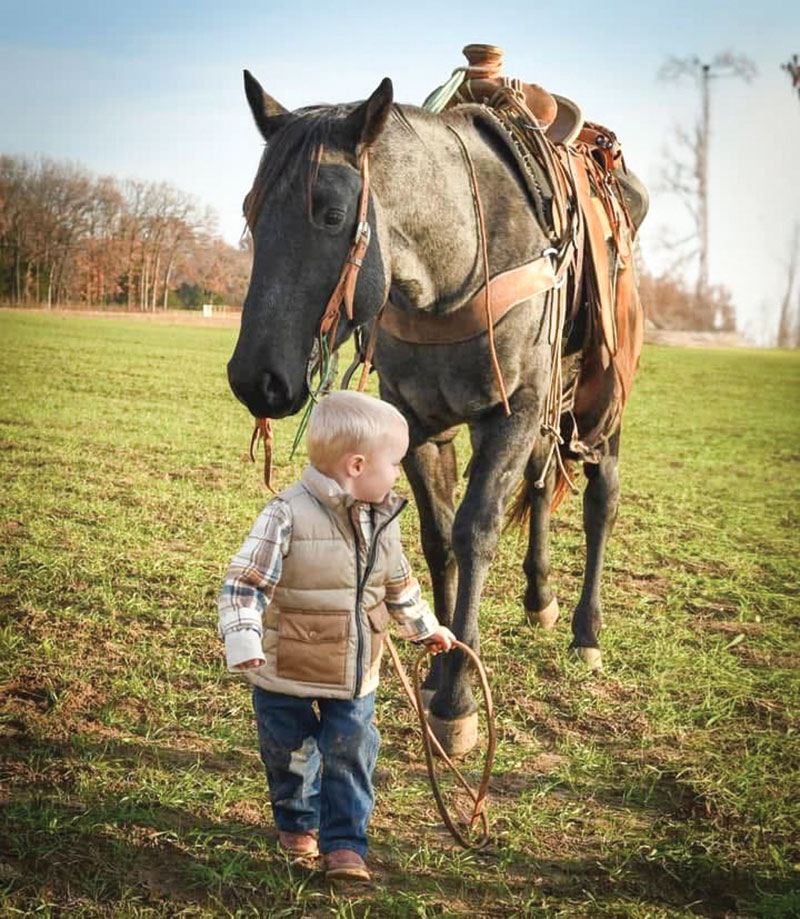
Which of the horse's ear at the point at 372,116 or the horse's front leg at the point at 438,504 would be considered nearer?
the horse's ear at the point at 372,116

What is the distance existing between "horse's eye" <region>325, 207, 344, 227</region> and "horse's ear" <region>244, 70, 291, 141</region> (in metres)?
0.35

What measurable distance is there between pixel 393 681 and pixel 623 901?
1579 mm

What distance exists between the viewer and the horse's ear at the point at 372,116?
2.69 m

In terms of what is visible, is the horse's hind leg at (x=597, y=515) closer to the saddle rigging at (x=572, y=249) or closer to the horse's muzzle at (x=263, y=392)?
the saddle rigging at (x=572, y=249)

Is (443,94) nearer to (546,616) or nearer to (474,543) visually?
(474,543)

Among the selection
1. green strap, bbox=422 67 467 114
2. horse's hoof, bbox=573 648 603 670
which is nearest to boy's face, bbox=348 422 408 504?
green strap, bbox=422 67 467 114

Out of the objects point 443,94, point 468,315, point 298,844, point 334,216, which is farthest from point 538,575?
point 334,216

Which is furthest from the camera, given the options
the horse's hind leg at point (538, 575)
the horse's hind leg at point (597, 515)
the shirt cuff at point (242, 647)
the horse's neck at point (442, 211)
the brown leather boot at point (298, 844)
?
the horse's hind leg at point (538, 575)

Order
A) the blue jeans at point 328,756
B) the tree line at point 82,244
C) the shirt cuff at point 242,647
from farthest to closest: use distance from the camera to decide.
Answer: the tree line at point 82,244
the blue jeans at point 328,756
the shirt cuff at point 242,647

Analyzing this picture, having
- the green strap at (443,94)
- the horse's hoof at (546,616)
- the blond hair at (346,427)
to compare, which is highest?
the green strap at (443,94)

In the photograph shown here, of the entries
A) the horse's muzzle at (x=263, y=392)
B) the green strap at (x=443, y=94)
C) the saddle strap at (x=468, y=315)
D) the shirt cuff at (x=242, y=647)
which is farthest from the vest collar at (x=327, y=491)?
the green strap at (x=443, y=94)

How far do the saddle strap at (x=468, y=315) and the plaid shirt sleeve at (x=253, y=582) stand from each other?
114cm

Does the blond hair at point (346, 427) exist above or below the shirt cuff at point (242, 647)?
above

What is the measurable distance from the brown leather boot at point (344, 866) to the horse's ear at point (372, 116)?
1940 mm
